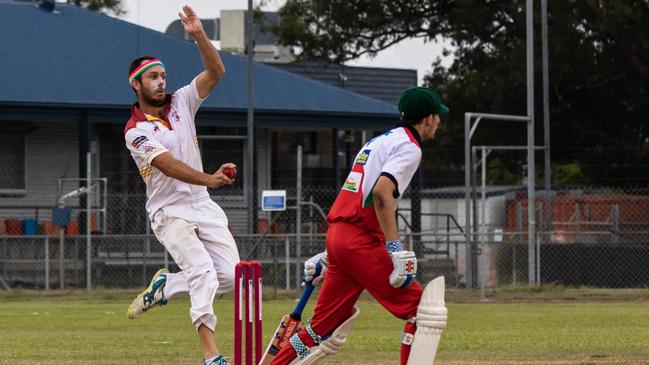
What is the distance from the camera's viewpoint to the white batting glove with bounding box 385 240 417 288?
8.16 meters

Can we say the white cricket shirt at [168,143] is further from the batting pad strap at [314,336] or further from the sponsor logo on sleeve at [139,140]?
the batting pad strap at [314,336]

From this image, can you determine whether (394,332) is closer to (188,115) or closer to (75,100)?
(188,115)

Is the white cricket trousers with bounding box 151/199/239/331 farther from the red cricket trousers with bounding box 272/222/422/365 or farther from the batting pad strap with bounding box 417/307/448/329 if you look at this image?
the batting pad strap with bounding box 417/307/448/329

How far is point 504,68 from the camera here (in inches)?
1473

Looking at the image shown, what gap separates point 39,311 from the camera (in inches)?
813

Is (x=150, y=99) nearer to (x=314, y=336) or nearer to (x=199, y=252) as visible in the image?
(x=199, y=252)

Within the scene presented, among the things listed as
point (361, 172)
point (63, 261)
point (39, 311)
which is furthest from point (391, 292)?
point (63, 261)

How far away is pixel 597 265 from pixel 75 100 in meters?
10.8

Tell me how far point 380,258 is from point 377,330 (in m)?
8.36

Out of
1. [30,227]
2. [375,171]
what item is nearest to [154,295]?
[375,171]

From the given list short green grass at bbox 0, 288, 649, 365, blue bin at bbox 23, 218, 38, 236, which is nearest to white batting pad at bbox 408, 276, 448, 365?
short green grass at bbox 0, 288, 649, 365

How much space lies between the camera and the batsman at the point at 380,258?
8242mm

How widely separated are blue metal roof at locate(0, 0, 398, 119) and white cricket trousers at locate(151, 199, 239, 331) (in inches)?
747

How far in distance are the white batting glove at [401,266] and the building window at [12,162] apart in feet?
71.7
